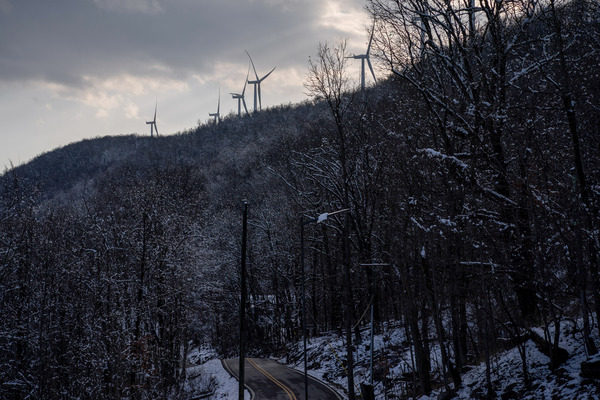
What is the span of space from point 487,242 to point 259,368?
23722 mm

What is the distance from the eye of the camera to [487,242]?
15289mm

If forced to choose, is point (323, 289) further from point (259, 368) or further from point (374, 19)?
point (374, 19)

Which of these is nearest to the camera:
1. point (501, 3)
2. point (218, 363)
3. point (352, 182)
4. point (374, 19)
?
point (501, 3)

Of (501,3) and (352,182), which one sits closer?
(501,3)

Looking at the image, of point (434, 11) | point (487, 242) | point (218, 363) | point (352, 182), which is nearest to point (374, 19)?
point (434, 11)

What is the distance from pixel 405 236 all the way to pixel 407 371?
786 centimetres

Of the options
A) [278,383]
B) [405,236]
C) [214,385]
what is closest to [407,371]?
[405,236]

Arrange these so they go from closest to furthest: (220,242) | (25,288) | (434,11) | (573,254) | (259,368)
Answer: (573,254) → (434,11) → (25,288) → (259,368) → (220,242)

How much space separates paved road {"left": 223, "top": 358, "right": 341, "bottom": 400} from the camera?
23000mm

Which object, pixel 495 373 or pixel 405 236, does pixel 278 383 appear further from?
pixel 495 373

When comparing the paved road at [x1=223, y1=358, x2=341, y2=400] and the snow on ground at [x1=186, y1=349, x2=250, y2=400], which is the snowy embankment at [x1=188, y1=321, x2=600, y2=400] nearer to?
the snow on ground at [x1=186, y1=349, x2=250, y2=400]

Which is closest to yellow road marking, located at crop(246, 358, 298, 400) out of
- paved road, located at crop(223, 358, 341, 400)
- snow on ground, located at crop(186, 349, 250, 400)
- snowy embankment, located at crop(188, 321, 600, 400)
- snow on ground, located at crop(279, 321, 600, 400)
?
paved road, located at crop(223, 358, 341, 400)

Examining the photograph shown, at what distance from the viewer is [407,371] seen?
2139 centimetres

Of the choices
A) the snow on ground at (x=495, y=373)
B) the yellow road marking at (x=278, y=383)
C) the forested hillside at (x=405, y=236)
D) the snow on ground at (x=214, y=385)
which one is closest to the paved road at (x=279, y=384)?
the yellow road marking at (x=278, y=383)
